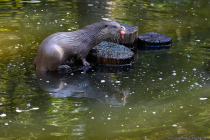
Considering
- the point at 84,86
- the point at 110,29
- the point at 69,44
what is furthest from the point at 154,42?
the point at 84,86

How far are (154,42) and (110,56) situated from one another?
1.51 m

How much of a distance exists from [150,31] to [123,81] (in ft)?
10.7

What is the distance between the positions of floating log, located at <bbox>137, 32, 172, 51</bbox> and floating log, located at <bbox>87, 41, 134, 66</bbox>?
1.00 meters

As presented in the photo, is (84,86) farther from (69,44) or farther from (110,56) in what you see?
(110,56)

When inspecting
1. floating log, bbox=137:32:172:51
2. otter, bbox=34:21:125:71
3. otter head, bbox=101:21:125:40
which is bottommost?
floating log, bbox=137:32:172:51

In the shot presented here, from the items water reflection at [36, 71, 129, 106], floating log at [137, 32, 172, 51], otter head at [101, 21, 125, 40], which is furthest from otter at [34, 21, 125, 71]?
floating log at [137, 32, 172, 51]

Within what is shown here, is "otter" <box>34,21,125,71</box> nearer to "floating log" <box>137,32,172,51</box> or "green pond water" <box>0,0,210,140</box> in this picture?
"green pond water" <box>0,0,210,140</box>

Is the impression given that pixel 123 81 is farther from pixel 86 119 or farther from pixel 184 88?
pixel 86 119

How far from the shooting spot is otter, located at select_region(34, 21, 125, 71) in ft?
20.0

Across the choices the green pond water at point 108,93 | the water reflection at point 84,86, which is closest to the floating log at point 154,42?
the green pond water at point 108,93

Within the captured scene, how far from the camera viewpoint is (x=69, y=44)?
6.26 m

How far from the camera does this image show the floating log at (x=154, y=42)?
7723 mm

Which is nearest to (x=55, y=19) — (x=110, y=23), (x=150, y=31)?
(x=150, y=31)

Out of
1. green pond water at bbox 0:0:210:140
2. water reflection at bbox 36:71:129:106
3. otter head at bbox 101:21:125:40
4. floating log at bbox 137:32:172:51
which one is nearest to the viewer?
green pond water at bbox 0:0:210:140
